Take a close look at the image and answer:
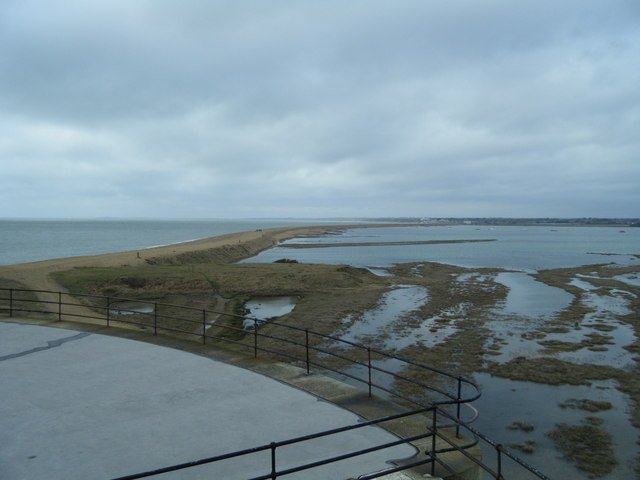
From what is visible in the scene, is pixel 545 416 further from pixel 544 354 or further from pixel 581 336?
pixel 581 336

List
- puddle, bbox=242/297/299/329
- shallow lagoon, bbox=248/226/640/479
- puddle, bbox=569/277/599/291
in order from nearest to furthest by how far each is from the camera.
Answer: shallow lagoon, bbox=248/226/640/479 → puddle, bbox=242/297/299/329 → puddle, bbox=569/277/599/291

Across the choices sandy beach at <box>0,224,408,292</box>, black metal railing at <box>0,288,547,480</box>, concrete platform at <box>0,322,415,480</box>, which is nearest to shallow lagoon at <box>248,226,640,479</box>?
black metal railing at <box>0,288,547,480</box>

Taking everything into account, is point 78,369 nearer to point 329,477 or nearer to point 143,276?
point 329,477

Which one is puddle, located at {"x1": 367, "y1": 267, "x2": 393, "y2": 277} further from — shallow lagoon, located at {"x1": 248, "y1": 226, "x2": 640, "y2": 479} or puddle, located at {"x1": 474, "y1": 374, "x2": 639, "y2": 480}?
puddle, located at {"x1": 474, "y1": 374, "x2": 639, "y2": 480}

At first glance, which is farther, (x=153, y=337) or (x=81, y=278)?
(x=81, y=278)

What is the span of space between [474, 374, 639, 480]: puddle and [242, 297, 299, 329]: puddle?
36.0ft

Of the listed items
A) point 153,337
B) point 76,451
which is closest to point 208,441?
point 76,451

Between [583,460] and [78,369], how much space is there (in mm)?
10531

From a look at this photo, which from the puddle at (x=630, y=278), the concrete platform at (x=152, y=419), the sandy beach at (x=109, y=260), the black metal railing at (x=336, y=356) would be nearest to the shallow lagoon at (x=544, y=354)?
the black metal railing at (x=336, y=356)

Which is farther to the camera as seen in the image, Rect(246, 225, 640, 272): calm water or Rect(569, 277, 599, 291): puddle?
Rect(246, 225, 640, 272): calm water

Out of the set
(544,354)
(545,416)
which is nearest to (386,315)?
(544,354)

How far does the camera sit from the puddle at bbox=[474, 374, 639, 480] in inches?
342

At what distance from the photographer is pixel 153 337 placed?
491 inches

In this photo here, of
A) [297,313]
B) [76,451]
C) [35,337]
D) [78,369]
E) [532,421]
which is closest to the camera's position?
[76,451]
